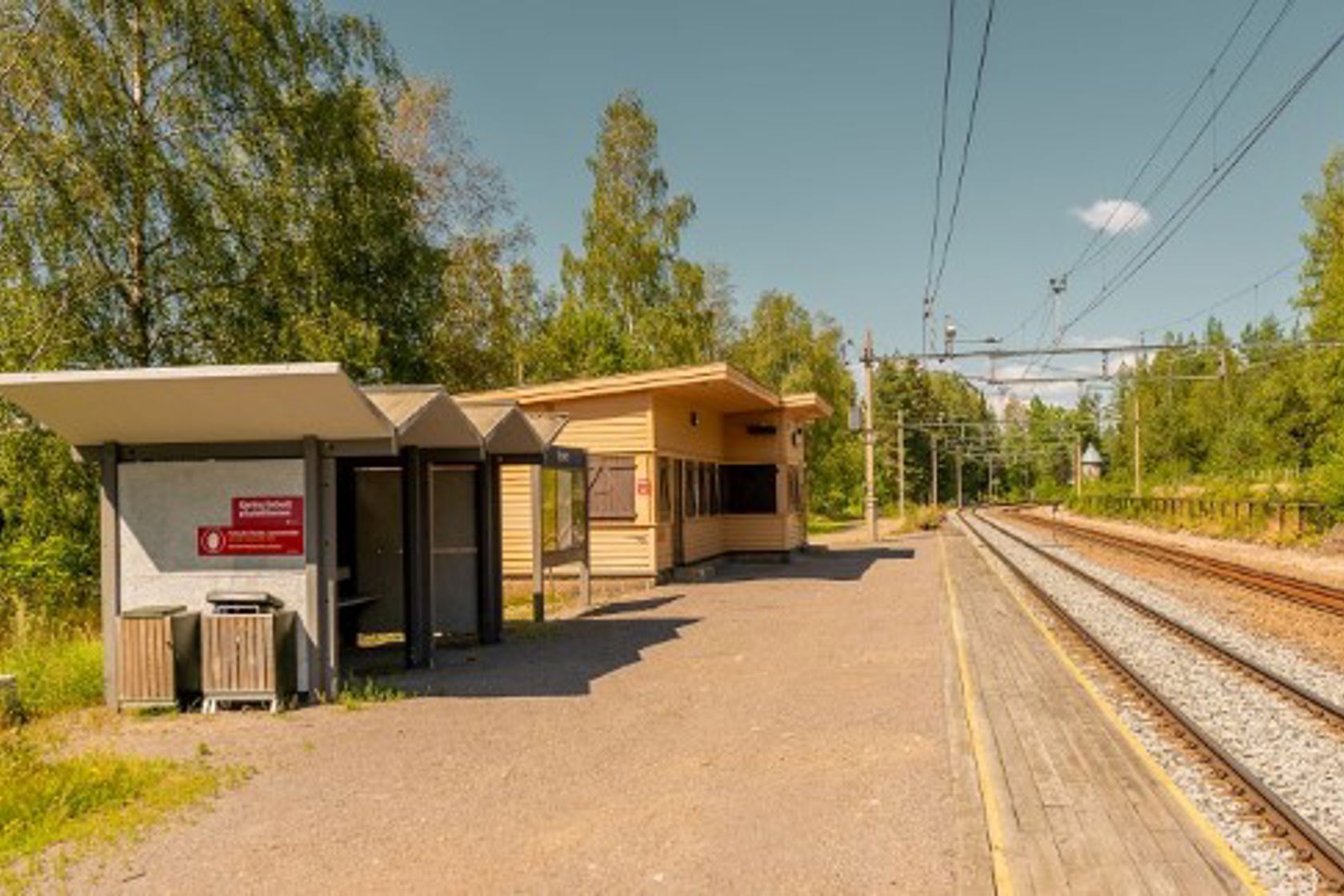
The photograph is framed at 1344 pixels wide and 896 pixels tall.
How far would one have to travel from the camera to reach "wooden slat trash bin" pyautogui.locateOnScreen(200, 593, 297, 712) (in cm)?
980

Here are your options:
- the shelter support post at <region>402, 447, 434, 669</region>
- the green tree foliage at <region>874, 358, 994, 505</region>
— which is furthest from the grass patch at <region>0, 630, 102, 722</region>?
the green tree foliage at <region>874, 358, 994, 505</region>

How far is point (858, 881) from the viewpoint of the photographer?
17.2 feet

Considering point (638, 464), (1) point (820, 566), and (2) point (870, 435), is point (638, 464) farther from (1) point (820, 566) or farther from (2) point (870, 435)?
(2) point (870, 435)

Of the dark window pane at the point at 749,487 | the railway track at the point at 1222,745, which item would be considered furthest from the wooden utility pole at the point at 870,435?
the railway track at the point at 1222,745

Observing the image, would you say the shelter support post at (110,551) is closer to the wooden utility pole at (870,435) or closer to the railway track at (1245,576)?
the railway track at (1245,576)

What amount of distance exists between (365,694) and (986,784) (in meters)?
6.03

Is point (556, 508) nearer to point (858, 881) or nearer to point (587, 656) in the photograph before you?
point (587, 656)

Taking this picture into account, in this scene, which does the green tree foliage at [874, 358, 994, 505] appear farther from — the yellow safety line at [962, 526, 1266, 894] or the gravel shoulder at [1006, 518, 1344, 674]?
the yellow safety line at [962, 526, 1266, 894]

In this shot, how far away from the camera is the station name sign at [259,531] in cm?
1011

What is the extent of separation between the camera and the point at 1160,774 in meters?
6.94

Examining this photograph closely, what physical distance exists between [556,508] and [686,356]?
2825 centimetres

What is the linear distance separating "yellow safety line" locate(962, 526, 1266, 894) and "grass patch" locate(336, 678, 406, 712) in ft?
20.8

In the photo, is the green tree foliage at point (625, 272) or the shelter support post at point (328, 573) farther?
the green tree foliage at point (625, 272)

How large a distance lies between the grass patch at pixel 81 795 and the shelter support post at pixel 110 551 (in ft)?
6.10
